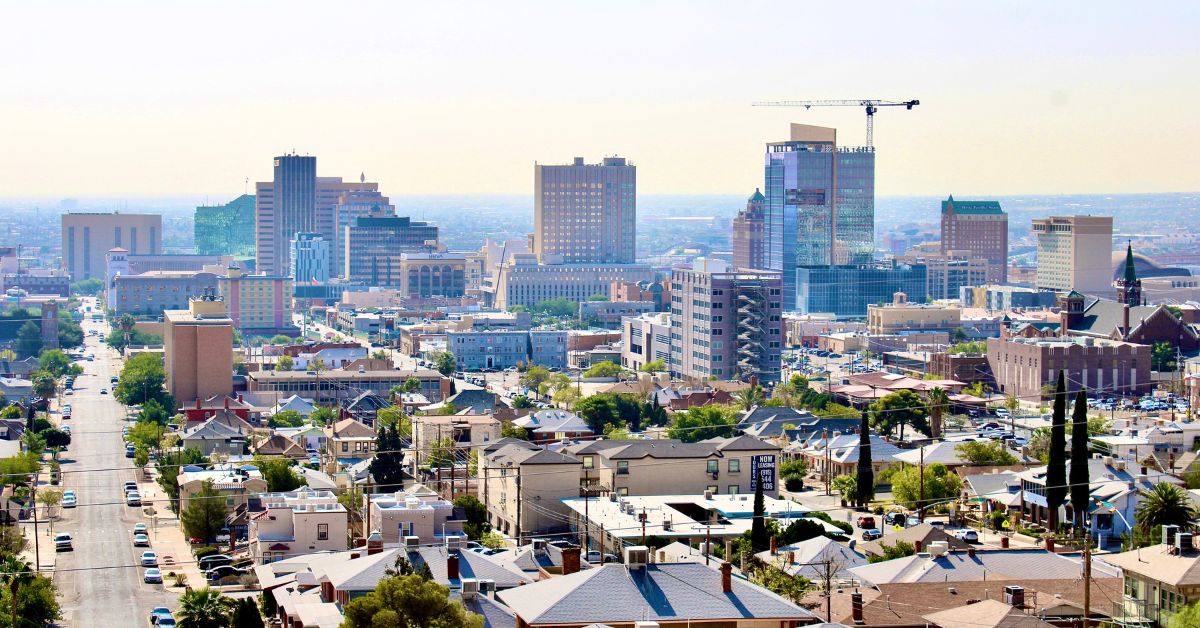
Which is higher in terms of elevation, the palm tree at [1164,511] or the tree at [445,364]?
the palm tree at [1164,511]

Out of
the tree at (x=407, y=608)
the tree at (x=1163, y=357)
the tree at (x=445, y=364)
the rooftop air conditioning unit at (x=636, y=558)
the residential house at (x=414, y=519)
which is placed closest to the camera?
the tree at (x=407, y=608)

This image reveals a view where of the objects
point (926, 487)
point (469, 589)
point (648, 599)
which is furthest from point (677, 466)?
point (648, 599)

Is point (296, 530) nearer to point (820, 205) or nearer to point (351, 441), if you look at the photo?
point (351, 441)

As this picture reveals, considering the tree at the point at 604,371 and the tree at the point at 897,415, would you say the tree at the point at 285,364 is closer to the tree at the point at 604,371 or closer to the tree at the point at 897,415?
the tree at the point at 604,371

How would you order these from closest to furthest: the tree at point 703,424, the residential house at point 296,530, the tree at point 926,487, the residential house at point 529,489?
the residential house at point 296,530 → the residential house at point 529,489 → the tree at point 926,487 → the tree at point 703,424

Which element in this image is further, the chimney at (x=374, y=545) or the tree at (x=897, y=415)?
the tree at (x=897, y=415)

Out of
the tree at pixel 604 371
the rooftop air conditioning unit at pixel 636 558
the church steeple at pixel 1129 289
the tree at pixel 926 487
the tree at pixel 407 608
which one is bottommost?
the tree at pixel 604 371

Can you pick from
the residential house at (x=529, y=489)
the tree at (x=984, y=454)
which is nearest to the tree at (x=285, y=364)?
the tree at (x=984, y=454)
